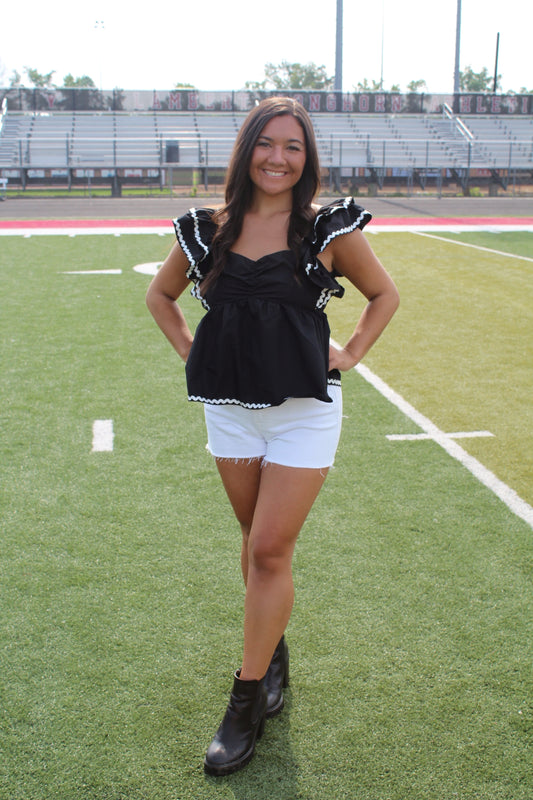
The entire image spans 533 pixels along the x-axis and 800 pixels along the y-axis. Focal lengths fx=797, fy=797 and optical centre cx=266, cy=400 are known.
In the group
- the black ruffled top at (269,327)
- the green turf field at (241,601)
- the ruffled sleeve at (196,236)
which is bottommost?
the green turf field at (241,601)

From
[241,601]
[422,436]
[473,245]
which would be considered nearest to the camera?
[241,601]

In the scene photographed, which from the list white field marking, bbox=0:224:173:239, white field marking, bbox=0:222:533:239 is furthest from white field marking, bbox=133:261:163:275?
white field marking, bbox=0:224:173:239

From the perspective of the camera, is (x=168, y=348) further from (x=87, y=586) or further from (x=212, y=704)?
(x=212, y=704)

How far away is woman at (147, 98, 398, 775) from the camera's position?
220cm

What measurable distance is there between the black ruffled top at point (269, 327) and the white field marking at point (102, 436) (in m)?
2.51

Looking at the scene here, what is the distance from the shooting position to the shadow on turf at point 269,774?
7.06 ft

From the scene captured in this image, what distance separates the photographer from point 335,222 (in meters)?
2.25

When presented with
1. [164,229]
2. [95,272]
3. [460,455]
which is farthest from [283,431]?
[164,229]

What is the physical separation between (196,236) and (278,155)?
0.33m

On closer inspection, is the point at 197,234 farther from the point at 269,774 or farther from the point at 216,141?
the point at 216,141

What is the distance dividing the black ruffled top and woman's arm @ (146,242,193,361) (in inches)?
10.0

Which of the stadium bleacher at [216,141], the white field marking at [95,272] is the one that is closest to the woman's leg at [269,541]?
the white field marking at [95,272]

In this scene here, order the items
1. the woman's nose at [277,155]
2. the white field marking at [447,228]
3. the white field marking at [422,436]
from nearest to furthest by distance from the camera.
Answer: the woman's nose at [277,155]
the white field marking at [422,436]
the white field marking at [447,228]

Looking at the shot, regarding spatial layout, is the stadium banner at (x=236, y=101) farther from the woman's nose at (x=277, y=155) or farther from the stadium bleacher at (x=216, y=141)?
the woman's nose at (x=277, y=155)
